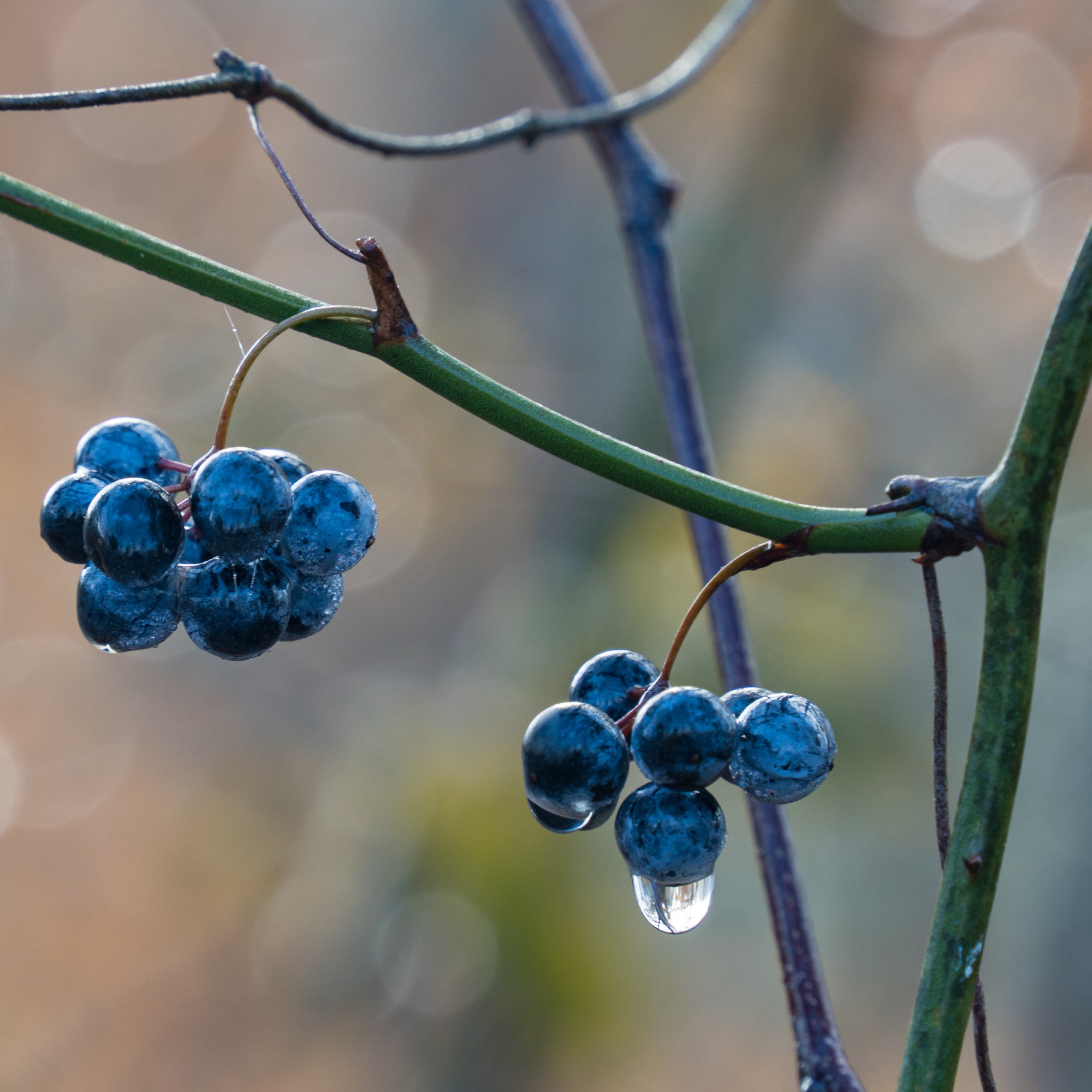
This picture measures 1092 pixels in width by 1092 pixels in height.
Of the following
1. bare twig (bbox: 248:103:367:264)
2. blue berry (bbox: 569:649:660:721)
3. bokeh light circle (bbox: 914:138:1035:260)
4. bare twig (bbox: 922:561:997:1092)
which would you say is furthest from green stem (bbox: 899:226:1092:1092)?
bokeh light circle (bbox: 914:138:1035:260)

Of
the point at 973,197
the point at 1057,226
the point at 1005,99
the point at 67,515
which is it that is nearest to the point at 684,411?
the point at 67,515

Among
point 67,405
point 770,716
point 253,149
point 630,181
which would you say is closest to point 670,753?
point 770,716

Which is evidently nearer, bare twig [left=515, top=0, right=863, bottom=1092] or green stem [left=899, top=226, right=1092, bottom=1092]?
green stem [left=899, top=226, right=1092, bottom=1092]

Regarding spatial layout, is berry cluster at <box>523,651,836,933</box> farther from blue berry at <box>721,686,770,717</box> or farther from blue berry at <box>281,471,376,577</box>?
blue berry at <box>281,471,376,577</box>

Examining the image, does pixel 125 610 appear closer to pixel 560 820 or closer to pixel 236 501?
pixel 236 501

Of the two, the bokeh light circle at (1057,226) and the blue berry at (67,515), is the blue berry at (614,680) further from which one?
the bokeh light circle at (1057,226)

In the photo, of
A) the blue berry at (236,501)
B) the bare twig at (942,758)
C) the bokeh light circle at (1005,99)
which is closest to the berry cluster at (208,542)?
the blue berry at (236,501)
